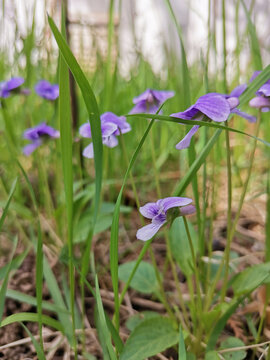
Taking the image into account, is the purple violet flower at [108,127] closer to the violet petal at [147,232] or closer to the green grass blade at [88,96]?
the green grass blade at [88,96]

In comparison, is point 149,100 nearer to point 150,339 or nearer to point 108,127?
point 108,127

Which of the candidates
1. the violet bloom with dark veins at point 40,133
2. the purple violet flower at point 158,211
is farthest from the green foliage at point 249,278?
the violet bloom with dark veins at point 40,133

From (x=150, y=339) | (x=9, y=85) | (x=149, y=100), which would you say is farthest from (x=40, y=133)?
(x=150, y=339)

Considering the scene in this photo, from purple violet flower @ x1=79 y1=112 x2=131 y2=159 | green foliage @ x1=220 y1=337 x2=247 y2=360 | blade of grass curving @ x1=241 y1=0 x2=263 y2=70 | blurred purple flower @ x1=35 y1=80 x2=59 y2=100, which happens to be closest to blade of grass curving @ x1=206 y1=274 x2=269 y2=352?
green foliage @ x1=220 y1=337 x2=247 y2=360

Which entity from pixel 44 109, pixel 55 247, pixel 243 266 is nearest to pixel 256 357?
pixel 243 266

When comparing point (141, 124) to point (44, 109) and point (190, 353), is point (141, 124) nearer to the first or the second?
point (44, 109)

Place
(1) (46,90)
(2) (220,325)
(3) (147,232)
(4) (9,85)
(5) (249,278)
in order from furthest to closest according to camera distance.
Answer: (1) (46,90) → (4) (9,85) → (5) (249,278) → (2) (220,325) → (3) (147,232)

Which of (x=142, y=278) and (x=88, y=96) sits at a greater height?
Result: (x=88, y=96)
